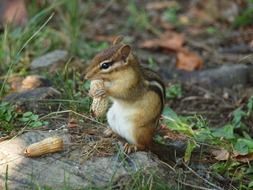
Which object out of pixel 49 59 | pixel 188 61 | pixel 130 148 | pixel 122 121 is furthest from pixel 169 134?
pixel 188 61

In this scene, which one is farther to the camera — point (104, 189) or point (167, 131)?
point (167, 131)

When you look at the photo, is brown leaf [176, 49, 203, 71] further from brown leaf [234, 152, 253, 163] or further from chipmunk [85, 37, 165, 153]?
chipmunk [85, 37, 165, 153]

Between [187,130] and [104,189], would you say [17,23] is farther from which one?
[104,189]

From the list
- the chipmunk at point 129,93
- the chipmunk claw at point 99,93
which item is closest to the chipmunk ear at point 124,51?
the chipmunk at point 129,93

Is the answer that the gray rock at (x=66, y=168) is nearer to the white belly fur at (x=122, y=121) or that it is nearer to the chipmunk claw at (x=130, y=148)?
the chipmunk claw at (x=130, y=148)

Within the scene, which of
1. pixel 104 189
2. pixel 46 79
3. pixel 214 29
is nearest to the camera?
pixel 104 189

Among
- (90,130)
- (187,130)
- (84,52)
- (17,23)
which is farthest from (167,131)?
(17,23)

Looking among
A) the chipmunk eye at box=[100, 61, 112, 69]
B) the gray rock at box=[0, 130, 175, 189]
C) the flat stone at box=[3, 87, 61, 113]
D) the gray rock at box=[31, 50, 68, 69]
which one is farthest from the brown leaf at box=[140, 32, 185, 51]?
the chipmunk eye at box=[100, 61, 112, 69]
